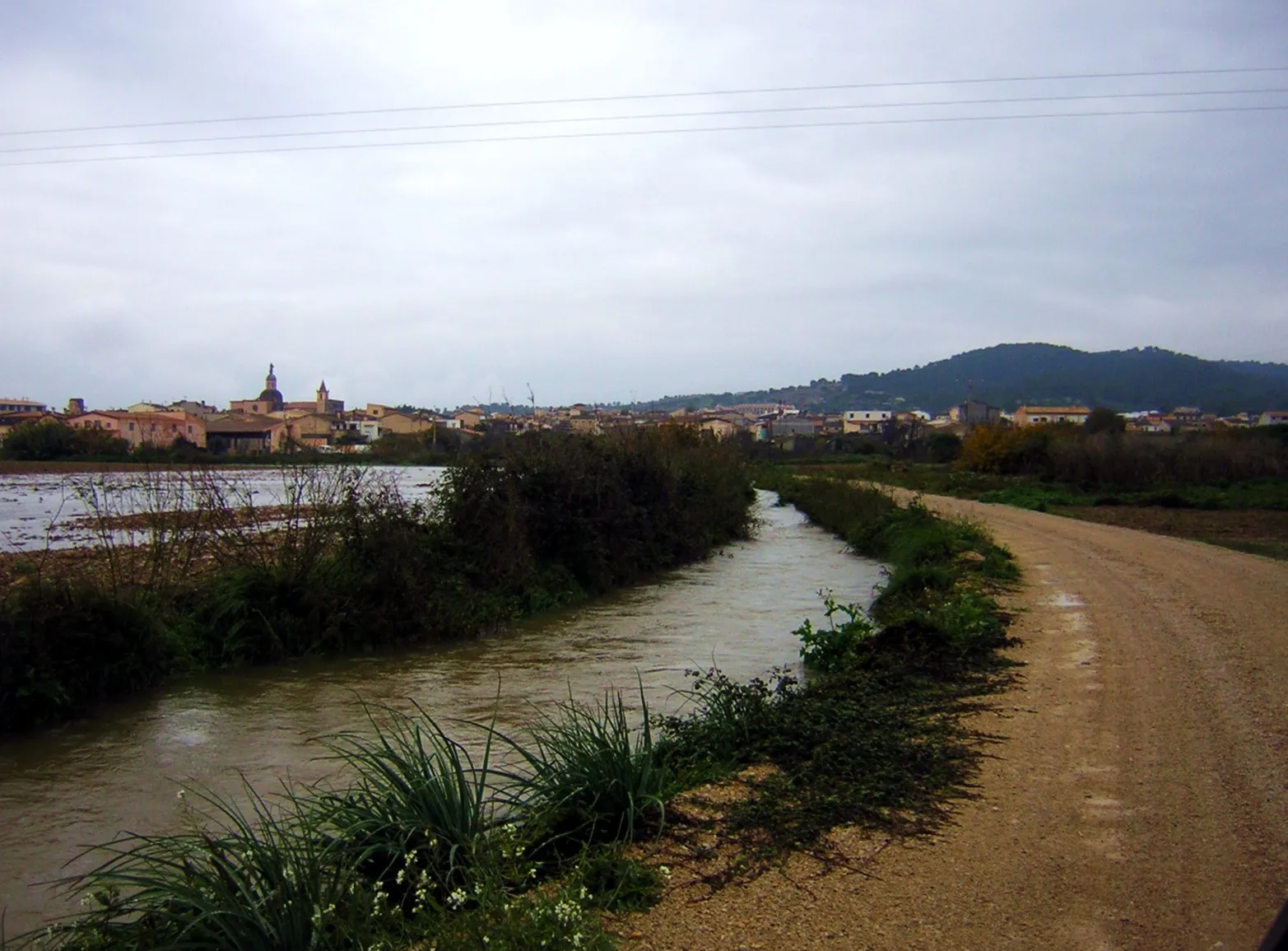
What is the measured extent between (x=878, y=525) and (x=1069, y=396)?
134 metres

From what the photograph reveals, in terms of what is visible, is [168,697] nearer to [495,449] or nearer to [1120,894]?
[495,449]

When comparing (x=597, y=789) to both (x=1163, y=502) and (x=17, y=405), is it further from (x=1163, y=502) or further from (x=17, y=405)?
(x=17, y=405)

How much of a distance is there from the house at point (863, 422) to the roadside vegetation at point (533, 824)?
10818 centimetres

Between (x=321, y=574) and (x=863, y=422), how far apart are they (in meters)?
123

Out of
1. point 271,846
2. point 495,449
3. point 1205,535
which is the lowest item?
point 1205,535

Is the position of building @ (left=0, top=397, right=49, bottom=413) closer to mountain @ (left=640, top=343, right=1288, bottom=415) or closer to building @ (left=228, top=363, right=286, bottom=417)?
building @ (left=228, top=363, right=286, bottom=417)

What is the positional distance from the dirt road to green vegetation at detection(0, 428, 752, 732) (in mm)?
9642

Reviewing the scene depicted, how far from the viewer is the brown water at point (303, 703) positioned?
8305 millimetres

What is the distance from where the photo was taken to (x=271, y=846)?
A: 16.2ft

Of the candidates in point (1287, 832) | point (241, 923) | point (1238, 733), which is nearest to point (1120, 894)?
point (1287, 832)

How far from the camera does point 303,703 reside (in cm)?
1216

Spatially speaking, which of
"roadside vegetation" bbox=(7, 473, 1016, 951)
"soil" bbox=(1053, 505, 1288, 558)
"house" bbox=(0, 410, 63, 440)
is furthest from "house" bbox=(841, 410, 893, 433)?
"roadside vegetation" bbox=(7, 473, 1016, 951)

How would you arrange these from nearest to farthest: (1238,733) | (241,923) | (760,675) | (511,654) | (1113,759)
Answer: (241,923) < (1113,759) < (1238,733) < (760,675) < (511,654)

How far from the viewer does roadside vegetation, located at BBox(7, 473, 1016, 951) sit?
470 cm
